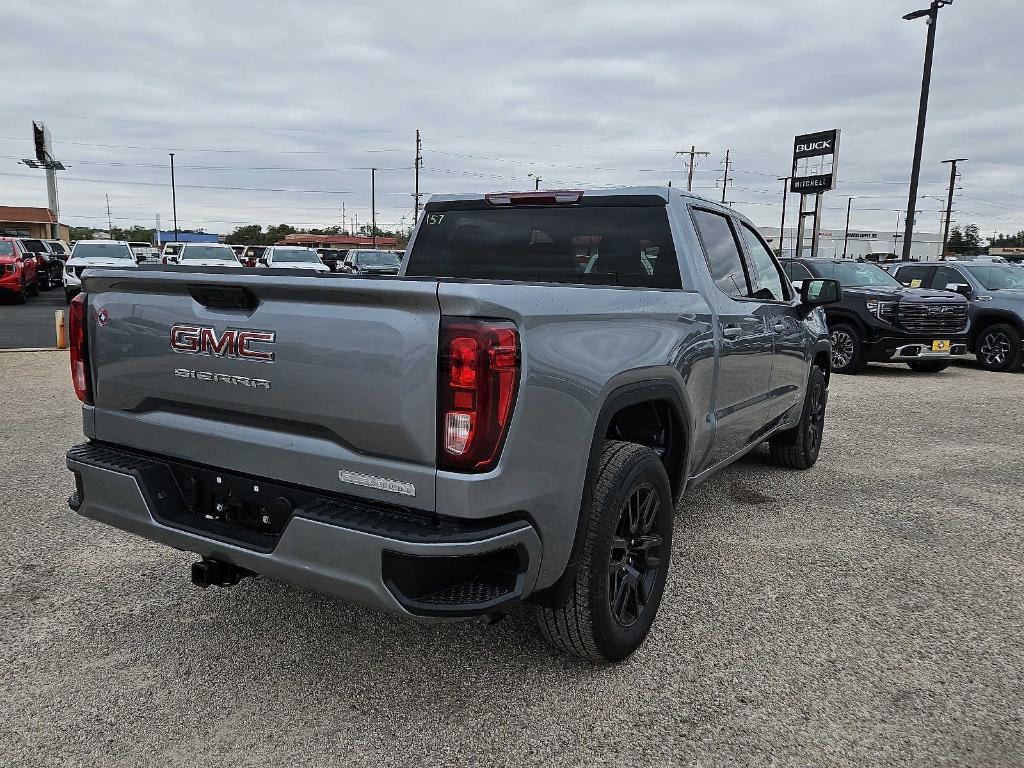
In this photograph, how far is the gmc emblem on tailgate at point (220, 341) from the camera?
98.9 inches

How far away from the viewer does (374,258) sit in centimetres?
2494

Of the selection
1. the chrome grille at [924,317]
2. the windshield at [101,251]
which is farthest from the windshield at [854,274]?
the windshield at [101,251]

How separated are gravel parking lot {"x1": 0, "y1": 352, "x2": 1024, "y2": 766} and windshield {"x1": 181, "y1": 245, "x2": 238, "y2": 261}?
17974 mm

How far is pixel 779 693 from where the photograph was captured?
288cm

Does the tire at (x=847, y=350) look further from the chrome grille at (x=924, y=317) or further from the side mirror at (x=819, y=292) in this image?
the side mirror at (x=819, y=292)

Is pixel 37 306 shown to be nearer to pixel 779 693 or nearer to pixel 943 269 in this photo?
pixel 943 269

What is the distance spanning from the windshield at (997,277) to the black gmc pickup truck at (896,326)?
7.06 feet

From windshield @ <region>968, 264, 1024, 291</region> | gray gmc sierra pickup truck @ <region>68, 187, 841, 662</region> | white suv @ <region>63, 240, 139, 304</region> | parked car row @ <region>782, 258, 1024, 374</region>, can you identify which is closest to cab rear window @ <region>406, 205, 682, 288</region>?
gray gmc sierra pickup truck @ <region>68, 187, 841, 662</region>

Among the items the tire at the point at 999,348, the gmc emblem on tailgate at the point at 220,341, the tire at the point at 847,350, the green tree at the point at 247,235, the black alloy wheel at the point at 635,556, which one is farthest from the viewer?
the green tree at the point at 247,235

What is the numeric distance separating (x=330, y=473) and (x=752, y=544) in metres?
2.84

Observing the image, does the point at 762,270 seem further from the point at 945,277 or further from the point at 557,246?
the point at 945,277

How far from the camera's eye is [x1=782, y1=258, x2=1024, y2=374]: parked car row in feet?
38.2

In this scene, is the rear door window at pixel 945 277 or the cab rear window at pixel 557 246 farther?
the rear door window at pixel 945 277

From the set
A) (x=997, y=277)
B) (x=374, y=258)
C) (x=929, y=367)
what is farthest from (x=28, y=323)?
(x=997, y=277)
